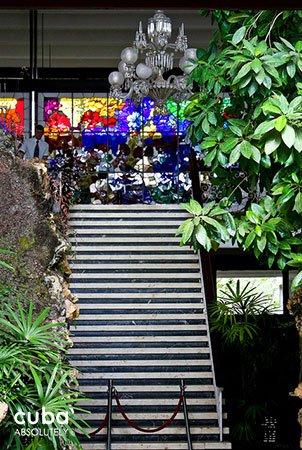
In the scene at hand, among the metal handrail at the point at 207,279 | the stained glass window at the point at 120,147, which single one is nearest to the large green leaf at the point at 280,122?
the metal handrail at the point at 207,279

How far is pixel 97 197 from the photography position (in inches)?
603

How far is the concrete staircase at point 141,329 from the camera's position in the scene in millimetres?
9477

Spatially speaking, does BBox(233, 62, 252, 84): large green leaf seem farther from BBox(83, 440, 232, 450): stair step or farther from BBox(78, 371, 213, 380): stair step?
BBox(78, 371, 213, 380): stair step

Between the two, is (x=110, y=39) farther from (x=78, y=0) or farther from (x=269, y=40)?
→ (x=78, y=0)

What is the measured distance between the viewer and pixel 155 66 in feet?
31.7

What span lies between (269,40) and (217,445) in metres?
4.58

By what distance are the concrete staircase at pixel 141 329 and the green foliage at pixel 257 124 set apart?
11.4 ft

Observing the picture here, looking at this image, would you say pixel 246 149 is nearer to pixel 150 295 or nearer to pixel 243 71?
pixel 243 71

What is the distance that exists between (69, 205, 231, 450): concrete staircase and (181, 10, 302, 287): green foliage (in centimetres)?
347

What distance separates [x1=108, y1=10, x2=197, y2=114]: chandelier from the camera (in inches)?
363

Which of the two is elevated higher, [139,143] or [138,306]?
[139,143]

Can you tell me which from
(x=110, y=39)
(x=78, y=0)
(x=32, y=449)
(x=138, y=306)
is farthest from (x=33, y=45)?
(x=78, y=0)

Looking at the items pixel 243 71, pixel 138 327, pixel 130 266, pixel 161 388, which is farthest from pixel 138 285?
pixel 243 71

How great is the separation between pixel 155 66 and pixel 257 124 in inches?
145
